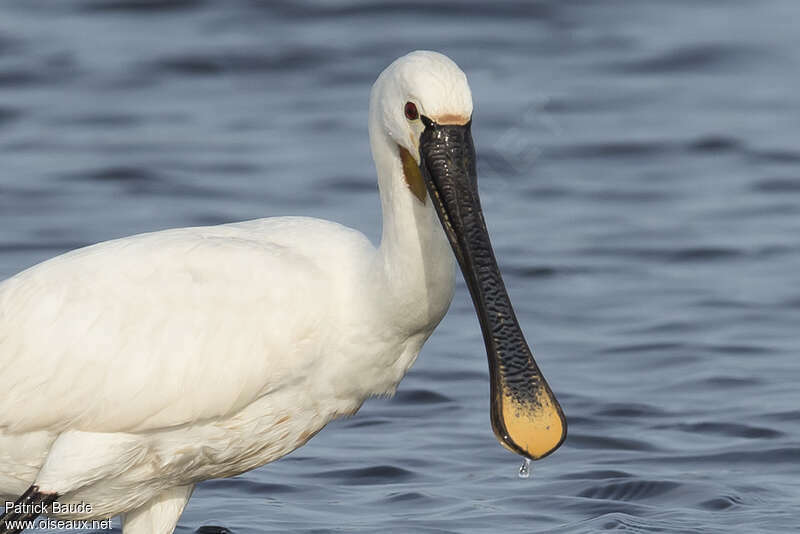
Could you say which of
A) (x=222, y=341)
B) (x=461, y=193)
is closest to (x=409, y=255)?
(x=461, y=193)

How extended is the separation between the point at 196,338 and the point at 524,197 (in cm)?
889

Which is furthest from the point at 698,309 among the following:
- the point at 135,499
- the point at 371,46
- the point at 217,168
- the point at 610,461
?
the point at 371,46

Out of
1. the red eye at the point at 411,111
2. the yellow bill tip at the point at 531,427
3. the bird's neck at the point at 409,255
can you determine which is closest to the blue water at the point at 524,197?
the yellow bill tip at the point at 531,427

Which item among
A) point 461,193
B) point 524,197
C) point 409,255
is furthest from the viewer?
point 524,197

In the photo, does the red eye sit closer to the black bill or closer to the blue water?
the black bill

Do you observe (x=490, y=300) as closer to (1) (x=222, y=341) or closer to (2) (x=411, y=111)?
(2) (x=411, y=111)

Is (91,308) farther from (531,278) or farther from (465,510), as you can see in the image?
(531,278)

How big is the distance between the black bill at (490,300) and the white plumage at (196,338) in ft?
0.58

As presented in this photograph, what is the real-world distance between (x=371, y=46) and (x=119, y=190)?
530cm

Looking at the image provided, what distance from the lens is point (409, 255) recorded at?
26.5ft

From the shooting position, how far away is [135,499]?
8359 mm

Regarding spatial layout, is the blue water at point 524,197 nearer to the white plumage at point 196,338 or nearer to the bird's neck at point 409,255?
the white plumage at point 196,338

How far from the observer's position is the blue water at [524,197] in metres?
10.6

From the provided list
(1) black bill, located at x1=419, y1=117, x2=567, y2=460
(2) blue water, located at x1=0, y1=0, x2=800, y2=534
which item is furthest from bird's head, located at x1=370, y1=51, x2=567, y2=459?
(2) blue water, located at x1=0, y1=0, x2=800, y2=534
